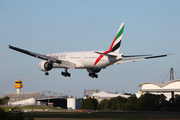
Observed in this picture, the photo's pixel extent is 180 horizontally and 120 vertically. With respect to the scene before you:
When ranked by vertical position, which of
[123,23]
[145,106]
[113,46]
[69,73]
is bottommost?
[145,106]

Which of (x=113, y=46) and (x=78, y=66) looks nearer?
(x=113, y=46)

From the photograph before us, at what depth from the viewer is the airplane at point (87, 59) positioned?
67.6 m

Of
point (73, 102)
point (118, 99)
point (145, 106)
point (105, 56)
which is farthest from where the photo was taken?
point (73, 102)

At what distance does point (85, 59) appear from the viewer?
71.9m

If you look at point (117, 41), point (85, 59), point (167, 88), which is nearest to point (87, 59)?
point (85, 59)

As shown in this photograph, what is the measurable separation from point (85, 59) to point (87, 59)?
23.4 inches

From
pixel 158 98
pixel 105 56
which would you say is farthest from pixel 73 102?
pixel 105 56

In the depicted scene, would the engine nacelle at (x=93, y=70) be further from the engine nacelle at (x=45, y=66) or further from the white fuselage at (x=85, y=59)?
the engine nacelle at (x=45, y=66)

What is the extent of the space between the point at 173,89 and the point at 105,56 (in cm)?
12234

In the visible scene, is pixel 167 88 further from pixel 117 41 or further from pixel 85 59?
pixel 117 41

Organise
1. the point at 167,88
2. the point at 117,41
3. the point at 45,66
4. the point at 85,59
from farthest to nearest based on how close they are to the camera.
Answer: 1. the point at 167,88
2. the point at 45,66
3. the point at 85,59
4. the point at 117,41

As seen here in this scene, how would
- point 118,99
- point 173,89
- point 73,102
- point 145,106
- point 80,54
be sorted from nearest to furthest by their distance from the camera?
point 80,54, point 145,106, point 118,99, point 173,89, point 73,102

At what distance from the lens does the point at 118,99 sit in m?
166

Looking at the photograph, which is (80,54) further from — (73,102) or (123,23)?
(73,102)
